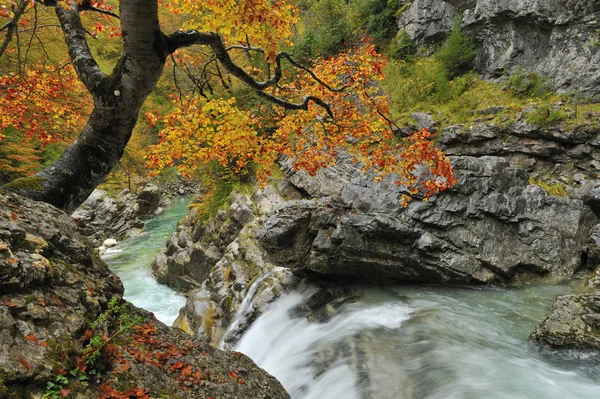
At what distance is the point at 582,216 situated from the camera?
858 cm

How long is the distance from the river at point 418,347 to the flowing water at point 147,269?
6.21 m

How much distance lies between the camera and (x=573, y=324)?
558 centimetres

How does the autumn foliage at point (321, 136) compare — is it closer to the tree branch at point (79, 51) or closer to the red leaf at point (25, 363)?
the tree branch at point (79, 51)

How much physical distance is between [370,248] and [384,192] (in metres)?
2.02

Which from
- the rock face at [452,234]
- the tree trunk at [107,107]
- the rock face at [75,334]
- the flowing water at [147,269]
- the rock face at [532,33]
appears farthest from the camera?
the flowing water at [147,269]

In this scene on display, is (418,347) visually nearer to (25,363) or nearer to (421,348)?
(421,348)

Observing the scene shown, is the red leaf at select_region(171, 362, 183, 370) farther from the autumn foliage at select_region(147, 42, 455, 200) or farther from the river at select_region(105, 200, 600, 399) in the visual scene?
the autumn foliage at select_region(147, 42, 455, 200)

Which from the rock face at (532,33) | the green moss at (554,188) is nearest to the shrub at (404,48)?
the rock face at (532,33)

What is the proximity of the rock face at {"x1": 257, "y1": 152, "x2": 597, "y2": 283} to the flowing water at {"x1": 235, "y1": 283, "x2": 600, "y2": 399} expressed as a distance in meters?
0.60

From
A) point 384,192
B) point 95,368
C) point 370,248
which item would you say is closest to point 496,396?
point 370,248

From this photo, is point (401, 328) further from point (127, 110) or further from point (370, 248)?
point (127, 110)

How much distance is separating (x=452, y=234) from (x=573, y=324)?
11.0 feet

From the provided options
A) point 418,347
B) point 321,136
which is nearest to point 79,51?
point 418,347

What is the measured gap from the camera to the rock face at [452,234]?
8.32 metres
